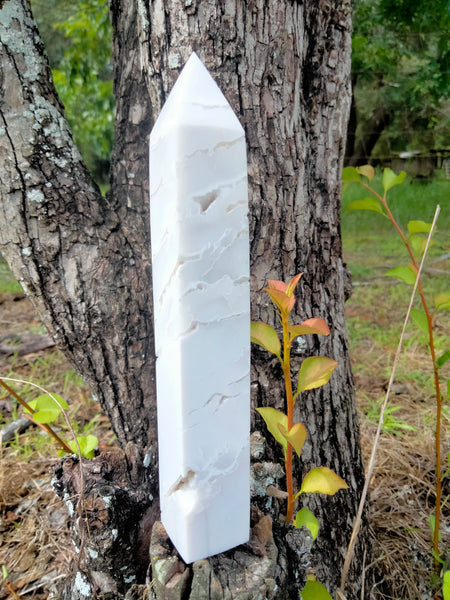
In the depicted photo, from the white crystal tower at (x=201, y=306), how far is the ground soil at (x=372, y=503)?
484 mm

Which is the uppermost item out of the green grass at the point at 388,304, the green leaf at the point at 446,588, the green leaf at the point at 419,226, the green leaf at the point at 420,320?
the green leaf at the point at 419,226

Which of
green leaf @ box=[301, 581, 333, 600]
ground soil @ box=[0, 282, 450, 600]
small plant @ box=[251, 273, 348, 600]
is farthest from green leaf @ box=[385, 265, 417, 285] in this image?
ground soil @ box=[0, 282, 450, 600]

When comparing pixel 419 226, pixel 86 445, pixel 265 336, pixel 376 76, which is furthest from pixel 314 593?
pixel 376 76

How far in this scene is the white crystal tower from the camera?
1.77 feet

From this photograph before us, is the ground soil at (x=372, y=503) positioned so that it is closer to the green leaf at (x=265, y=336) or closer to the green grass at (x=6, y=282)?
the green leaf at (x=265, y=336)

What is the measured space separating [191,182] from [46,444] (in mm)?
1462

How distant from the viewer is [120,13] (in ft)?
3.15

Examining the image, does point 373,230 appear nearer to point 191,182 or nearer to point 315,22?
point 315,22

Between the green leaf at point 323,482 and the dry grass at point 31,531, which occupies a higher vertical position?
the green leaf at point 323,482

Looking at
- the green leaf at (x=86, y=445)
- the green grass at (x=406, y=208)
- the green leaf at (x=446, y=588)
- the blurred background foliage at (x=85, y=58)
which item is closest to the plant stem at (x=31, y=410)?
the green leaf at (x=86, y=445)

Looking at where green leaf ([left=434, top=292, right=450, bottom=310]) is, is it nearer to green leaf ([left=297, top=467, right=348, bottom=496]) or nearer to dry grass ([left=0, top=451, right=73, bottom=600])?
green leaf ([left=297, top=467, right=348, bottom=496])

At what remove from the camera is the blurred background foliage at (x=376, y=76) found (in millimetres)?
3133

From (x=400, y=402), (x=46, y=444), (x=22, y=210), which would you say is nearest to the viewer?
(x=22, y=210)

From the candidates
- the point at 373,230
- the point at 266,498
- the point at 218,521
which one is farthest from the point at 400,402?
the point at 373,230
